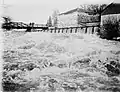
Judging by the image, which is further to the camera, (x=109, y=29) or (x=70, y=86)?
(x=109, y=29)

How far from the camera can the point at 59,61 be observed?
1.82 metres

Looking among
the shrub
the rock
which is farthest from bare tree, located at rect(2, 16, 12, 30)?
the shrub

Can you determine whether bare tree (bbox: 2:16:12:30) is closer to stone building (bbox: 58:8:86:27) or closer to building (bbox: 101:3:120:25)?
stone building (bbox: 58:8:86:27)

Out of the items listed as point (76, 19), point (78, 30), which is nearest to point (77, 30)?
point (78, 30)

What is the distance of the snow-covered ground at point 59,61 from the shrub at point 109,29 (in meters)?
0.06

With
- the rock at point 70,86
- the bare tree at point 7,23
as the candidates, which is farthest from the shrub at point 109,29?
the bare tree at point 7,23

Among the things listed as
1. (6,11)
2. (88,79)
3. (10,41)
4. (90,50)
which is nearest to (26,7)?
(6,11)

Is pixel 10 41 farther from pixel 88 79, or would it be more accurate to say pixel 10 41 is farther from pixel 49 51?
pixel 88 79

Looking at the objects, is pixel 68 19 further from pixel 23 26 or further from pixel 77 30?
pixel 23 26

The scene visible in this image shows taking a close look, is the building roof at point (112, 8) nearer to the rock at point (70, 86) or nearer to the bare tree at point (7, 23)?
the rock at point (70, 86)

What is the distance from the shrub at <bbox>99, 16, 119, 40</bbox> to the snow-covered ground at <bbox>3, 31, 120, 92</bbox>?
0.21ft

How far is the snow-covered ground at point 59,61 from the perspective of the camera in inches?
69.5

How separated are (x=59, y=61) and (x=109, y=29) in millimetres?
646

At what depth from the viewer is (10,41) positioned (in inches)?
72.1
